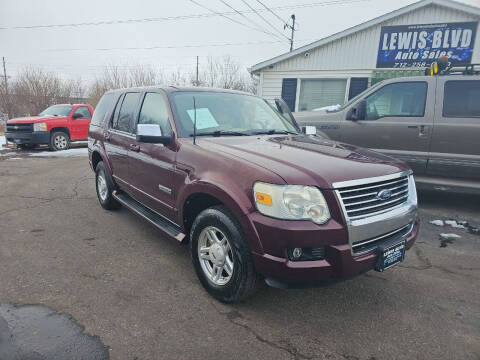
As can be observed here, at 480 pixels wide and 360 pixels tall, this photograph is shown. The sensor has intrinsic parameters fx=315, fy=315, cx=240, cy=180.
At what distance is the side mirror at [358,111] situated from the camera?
17.0 feet

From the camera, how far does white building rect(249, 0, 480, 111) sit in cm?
1014

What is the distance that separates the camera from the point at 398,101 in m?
5.26

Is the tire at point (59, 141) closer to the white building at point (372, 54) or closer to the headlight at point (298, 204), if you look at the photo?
the white building at point (372, 54)

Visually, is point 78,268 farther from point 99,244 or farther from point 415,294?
point 415,294

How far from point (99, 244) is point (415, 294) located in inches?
132

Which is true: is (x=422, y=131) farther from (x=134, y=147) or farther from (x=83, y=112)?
(x=83, y=112)

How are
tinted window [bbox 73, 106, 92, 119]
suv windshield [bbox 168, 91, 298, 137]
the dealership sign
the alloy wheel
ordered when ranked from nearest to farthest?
the alloy wheel < suv windshield [bbox 168, 91, 298, 137] < the dealership sign < tinted window [bbox 73, 106, 92, 119]

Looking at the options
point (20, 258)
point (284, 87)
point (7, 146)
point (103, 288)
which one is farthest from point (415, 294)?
point (7, 146)

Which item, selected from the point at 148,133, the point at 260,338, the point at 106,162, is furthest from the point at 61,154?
the point at 260,338

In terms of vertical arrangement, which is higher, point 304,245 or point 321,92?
point 321,92

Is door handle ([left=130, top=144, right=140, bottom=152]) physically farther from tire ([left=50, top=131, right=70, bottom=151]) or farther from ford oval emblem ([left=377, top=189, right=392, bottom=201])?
tire ([left=50, top=131, right=70, bottom=151])

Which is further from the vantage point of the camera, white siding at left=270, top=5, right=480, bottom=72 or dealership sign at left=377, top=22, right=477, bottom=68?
white siding at left=270, top=5, right=480, bottom=72

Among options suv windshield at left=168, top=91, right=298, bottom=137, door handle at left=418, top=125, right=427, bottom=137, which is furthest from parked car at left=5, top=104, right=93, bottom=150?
door handle at left=418, top=125, right=427, bottom=137

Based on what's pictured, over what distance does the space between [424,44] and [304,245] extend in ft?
37.2
